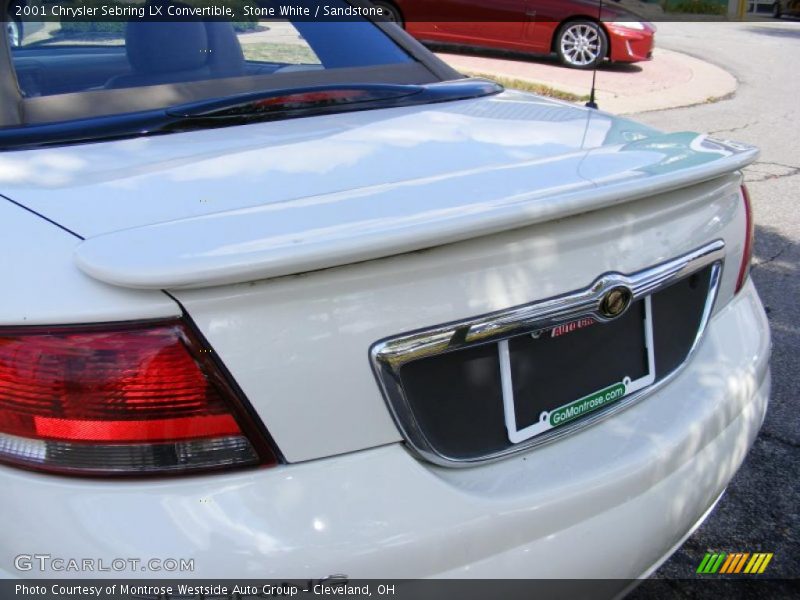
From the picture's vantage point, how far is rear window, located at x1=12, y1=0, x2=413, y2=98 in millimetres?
2475

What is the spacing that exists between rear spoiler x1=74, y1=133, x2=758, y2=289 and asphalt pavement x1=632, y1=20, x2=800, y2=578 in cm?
138

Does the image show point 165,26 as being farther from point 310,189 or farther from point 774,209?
point 774,209

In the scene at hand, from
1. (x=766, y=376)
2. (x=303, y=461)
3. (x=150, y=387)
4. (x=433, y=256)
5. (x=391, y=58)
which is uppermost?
(x=391, y=58)

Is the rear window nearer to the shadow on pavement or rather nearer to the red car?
the red car

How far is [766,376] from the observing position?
86.5 inches

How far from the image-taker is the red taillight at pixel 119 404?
1349 mm

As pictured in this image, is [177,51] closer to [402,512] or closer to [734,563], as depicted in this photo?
[402,512]

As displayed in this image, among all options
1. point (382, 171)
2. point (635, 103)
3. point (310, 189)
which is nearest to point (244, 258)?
point (310, 189)

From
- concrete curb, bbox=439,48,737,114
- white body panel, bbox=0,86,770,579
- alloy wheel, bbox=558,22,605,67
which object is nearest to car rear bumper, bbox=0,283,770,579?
white body panel, bbox=0,86,770,579

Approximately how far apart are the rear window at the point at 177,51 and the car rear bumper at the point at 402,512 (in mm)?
1407

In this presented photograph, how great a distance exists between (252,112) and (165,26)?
507 millimetres

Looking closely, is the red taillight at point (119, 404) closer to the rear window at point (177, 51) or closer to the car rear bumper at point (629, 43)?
the rear window at point (177, 51)

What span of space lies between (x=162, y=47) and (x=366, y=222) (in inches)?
56.8

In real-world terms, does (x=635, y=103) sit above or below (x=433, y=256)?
below
